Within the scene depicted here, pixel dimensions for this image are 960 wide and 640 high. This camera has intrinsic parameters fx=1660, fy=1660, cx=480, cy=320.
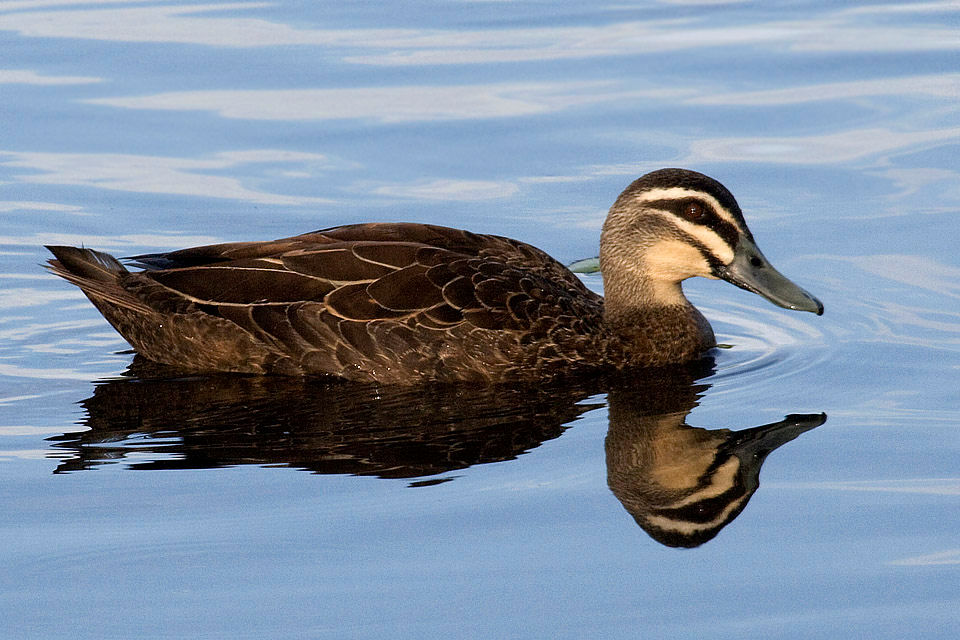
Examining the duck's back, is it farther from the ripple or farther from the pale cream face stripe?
the ripple

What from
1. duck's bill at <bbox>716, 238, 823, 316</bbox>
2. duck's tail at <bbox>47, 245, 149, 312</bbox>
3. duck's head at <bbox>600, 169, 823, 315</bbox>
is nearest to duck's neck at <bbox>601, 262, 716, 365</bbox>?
duck's head at <bbox>600, 169, 823, 315</bbox>

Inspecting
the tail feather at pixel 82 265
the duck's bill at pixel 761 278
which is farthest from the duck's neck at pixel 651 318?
the tail feather at pixel 82 265

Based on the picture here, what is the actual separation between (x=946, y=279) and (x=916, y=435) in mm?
2789

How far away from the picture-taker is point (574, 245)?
41.4 ft

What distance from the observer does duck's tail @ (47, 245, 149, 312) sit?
10.8 meters

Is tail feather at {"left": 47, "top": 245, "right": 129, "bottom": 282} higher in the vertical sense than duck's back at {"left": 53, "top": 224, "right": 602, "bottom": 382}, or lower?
higher

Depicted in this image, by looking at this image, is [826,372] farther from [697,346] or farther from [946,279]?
[946,279]

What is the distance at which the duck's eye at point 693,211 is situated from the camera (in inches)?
414

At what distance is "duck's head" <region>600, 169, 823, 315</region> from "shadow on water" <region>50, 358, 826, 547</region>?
626mm

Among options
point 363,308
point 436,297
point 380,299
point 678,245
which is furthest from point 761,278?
point 363,308

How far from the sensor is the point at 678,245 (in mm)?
10688

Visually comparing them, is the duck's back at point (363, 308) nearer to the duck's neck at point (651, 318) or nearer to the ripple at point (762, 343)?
the duck's neck at point (651, 318)

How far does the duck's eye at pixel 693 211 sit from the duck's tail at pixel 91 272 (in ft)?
11.8

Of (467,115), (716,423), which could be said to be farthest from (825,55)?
(716,423)
